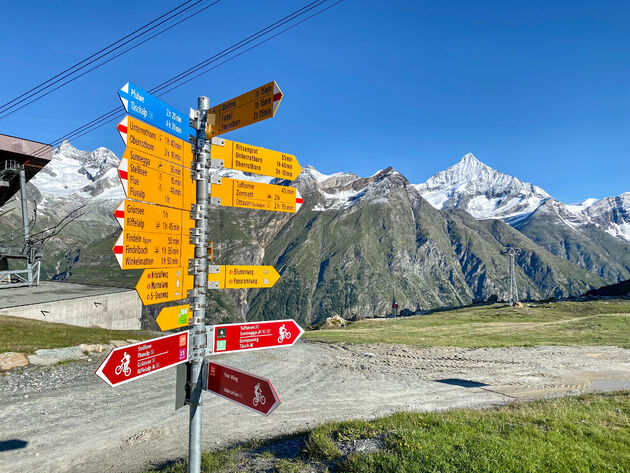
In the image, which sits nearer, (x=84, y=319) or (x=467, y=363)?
(x=467, y=363)

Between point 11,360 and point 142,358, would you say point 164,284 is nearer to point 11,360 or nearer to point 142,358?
point 142,358

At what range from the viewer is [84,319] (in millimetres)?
48094

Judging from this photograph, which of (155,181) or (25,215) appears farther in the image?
(25,215)

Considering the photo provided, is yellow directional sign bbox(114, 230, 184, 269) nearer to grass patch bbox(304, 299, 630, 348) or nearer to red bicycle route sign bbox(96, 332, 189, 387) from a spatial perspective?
red bicycle route sign bbox(96, 332, 189, 387)

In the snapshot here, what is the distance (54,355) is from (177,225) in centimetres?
1916

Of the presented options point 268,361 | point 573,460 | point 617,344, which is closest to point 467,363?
point 268,361

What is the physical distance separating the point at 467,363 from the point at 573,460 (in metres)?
16.3

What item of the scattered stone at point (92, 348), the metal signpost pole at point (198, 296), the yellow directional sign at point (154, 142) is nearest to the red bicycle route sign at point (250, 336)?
the metal signpost pole at point (198, 296)

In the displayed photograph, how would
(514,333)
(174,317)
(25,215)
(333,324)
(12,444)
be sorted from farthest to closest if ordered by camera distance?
1. (333,324)
2. (25,215)
3. (514,333)
4. (12,444)
5. (174,317)

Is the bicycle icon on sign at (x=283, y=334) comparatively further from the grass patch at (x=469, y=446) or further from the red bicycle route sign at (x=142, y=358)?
the grass patch at (x=469, y=446)

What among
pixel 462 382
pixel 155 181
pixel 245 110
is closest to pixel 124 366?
pixel 155 181

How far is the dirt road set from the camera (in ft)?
37.4

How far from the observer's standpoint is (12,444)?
11.5 meters

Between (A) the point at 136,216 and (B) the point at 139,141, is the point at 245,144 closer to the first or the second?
(B) the point at 139,141
